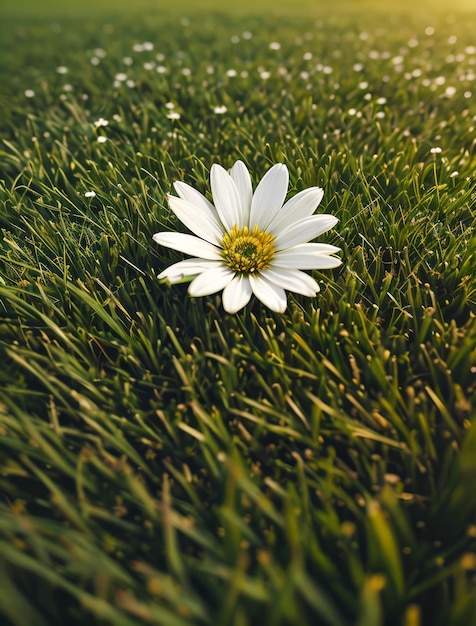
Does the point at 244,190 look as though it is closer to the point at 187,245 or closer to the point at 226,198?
the point at 226,198

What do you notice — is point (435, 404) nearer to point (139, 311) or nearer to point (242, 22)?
point (139, 311)

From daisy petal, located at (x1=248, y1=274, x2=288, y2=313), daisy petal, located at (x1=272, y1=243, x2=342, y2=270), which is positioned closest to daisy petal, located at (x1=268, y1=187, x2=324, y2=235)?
daisy petal, located at (x1=272, y1=243, x2=342, y2=270)

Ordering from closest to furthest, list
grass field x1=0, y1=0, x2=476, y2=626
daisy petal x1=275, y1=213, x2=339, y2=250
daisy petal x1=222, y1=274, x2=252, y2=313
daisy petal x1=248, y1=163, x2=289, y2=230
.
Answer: grass field x1=0, y1=0, x2=476, y2=626, daisy petal x1=222, y1=274, x2=252, y2=313, daisy petal x1=275, y1=213, x2=339, y2=250, daisy petal x1=248, y1=163, x2=289, y2=230

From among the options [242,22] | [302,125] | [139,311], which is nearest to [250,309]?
[139,311]

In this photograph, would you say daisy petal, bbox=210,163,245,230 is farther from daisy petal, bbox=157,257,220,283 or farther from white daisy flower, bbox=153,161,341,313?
daisy petal, bbox=157,257,220,283

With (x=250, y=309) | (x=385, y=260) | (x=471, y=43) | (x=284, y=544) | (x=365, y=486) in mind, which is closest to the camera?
(x=284, y=544)

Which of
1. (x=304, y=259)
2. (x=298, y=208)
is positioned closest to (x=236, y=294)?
(x=304, y=259)
